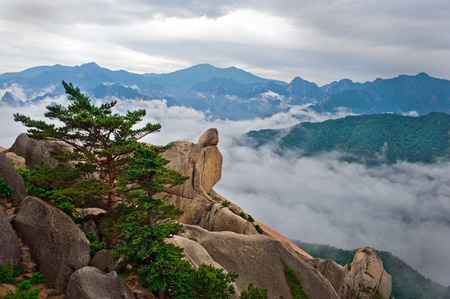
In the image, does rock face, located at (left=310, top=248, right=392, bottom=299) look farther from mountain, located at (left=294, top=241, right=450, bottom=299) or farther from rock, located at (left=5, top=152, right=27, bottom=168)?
mountain, located at (left=294, top=241, right=450, bottom=299)

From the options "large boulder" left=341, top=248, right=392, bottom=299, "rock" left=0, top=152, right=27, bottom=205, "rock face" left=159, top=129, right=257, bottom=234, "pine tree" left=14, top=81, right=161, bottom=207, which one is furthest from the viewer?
"rock face" left=159, top=129, right=257, bottom=234

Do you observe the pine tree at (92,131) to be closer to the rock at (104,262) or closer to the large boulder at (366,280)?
the rock at (104,262)

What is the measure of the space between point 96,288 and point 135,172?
25.4 feet

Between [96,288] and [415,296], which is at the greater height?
[96,288]

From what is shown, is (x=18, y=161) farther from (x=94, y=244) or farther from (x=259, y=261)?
(x=259, y=261)

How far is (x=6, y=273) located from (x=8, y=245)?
1.85 meters

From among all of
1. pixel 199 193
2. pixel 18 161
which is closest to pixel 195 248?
pixel 199 193

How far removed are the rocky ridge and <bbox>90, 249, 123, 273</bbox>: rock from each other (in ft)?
0.24

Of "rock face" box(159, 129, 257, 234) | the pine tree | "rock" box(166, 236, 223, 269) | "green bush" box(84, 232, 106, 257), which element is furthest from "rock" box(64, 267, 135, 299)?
"rock face" box(159, 129, 257, 234)

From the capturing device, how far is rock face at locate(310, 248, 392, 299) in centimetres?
4434

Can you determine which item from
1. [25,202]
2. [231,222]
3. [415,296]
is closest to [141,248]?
[25,202]

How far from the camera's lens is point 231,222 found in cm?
4866

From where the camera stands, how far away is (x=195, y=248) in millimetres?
33031

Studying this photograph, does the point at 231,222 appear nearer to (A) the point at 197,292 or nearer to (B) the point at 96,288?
(A) the point at 197,292
